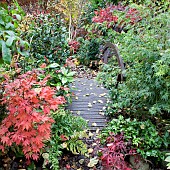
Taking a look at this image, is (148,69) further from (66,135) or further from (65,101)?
(66,135)

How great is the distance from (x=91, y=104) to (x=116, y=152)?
1.57 m

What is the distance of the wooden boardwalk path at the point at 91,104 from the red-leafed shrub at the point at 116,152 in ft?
2.19

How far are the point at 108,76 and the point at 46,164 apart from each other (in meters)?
2.59

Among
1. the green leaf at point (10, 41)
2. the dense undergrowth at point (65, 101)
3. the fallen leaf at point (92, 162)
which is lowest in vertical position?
the fallen leaf at point (92, 162)

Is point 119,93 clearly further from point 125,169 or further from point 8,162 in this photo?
point 8,162

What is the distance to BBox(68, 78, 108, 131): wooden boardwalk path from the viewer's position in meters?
3.76

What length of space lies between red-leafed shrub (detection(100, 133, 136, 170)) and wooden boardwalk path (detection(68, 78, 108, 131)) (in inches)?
26.3

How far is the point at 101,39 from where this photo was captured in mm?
7035

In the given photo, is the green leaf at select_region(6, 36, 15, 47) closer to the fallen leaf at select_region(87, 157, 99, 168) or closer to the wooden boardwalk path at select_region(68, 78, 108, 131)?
the fallen leaf at select_region(87, 157, 99, 168)

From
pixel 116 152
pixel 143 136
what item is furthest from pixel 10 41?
pixel 143 136

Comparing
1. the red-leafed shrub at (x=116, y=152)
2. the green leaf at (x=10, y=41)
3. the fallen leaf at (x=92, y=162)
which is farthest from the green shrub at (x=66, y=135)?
the green leaf at (x=10, y=41)

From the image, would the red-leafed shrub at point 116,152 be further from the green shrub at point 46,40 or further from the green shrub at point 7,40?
the green shrub at point 46,40

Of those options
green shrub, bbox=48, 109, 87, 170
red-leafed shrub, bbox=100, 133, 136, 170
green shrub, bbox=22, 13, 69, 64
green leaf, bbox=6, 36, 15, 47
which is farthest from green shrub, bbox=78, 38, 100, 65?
green leaf, bbox=6, 36, 15, 47

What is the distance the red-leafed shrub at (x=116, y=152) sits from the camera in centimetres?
271
